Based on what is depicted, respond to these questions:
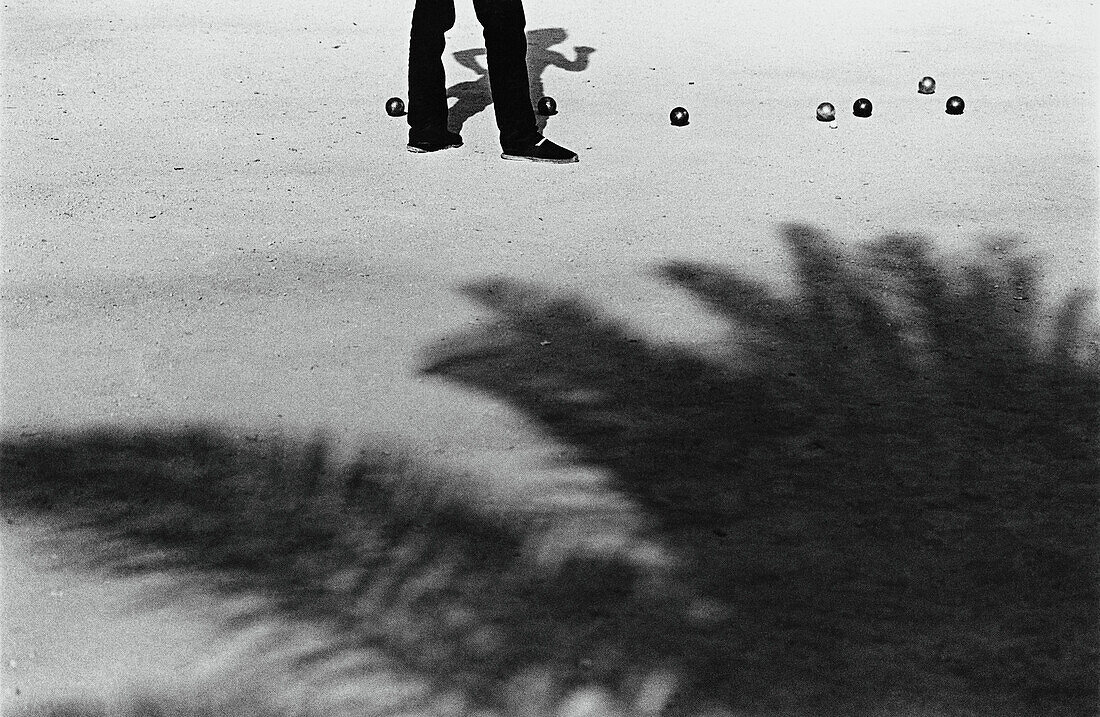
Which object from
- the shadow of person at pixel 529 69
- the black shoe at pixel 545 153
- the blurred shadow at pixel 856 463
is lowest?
the shadow of person at pixel 529 69

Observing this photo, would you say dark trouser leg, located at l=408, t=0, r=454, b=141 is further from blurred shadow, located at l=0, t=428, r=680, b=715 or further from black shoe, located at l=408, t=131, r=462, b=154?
blurred shadow, located at l=0, t=428, r=680, b=715

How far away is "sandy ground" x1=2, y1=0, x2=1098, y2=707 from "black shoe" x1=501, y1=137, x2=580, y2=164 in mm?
125

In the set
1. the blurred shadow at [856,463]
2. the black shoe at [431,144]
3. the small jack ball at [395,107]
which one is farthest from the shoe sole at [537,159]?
the blurred shadow at [856,463]

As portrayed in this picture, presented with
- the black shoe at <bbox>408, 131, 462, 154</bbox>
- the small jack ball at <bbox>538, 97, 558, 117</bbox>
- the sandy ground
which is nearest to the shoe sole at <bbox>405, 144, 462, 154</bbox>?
the black shoe at <bbox>408, 131, 462, 154</bbox>

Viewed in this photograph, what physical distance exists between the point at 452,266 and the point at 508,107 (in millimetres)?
1957

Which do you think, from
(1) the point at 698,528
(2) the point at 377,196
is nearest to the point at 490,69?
(2) the point at 377,196

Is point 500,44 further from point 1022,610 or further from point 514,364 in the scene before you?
point 1022,610

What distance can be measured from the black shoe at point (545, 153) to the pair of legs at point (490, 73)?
1 cm

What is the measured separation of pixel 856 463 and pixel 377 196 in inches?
139

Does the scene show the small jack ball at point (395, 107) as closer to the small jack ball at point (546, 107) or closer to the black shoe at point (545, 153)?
the small jack ball at point (546, 107)

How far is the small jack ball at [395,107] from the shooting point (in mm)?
9156

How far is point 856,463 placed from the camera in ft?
15.1

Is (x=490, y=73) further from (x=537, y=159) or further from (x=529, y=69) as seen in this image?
(x=529, y=69)

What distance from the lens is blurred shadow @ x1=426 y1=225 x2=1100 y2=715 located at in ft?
11.8
